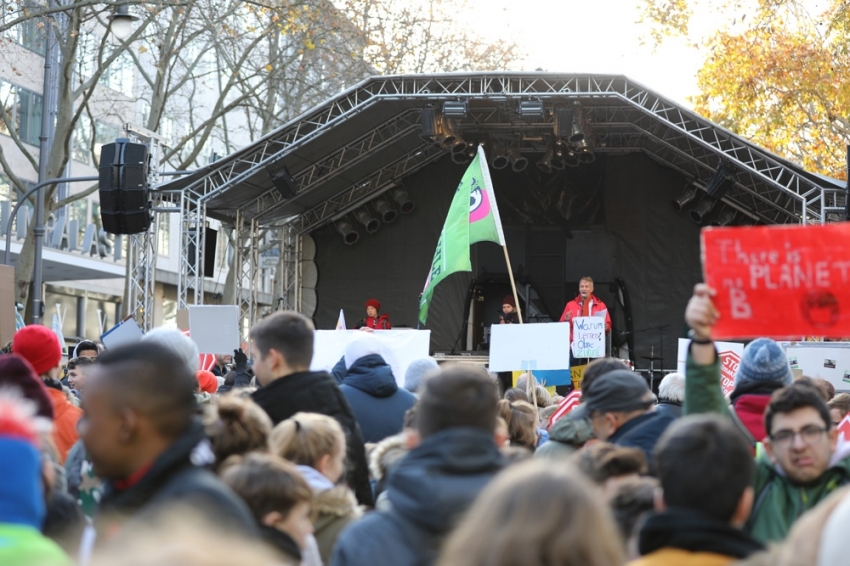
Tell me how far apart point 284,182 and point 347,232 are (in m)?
3.27

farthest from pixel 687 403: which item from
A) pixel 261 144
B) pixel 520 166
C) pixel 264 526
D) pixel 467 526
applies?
pixel 520 166

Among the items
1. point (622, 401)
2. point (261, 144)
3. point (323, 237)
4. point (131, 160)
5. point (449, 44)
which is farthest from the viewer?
point (449, 44)

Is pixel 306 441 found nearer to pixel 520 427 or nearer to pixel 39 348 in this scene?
pixel 520 427

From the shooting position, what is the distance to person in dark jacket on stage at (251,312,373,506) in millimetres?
4551

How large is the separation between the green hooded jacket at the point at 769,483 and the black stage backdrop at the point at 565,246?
1511cm

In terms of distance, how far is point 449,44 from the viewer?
27.8 m

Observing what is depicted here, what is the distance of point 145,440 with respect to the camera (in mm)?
2623

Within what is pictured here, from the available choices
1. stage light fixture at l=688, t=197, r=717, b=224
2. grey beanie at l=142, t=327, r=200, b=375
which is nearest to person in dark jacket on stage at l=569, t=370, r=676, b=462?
grey beanie at l=142, t=327, r=200, b=375

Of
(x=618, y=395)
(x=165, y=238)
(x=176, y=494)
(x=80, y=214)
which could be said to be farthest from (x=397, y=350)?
(x=165, y=238)

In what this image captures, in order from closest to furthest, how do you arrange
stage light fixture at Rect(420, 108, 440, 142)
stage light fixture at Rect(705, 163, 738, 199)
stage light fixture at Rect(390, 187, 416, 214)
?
stage light fixture at Rect(420, 108, 440, 142) → stage light fixture at Rect(705, 163, 738, 199) → stage light fixture at Rect(390, 187, 416, 214)

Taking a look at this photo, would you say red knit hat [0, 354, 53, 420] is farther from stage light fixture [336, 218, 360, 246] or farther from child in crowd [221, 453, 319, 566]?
stage light fixture [336, 218, 360, 246]

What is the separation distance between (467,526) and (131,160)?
42.6 feet

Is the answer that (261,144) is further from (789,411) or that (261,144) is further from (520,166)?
(789,411)

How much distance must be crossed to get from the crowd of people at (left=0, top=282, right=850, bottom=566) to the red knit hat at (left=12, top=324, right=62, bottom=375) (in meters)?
0.39
